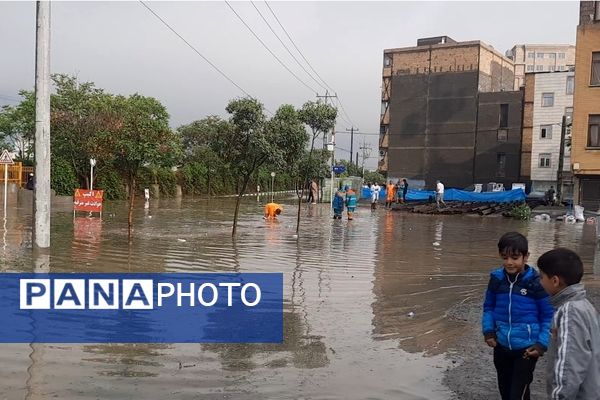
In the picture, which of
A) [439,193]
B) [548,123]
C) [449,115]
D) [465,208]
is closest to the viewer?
[465,208]

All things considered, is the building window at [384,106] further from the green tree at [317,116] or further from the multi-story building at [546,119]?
the green tree at [317,116]

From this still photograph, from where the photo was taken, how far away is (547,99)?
187 feet

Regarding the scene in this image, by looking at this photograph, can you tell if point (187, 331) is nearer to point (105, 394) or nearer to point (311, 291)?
point (105, 394)

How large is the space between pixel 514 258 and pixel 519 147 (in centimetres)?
5913

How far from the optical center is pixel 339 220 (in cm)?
2731

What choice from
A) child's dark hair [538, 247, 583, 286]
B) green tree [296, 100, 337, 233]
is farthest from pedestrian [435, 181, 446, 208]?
child's dark hair [538, 247, 583, 286]

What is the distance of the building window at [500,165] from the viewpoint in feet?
197

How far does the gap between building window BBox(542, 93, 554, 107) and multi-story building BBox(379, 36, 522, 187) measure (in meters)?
2.63

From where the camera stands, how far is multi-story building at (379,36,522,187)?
2363 inches

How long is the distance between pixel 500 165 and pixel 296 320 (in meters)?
56.3

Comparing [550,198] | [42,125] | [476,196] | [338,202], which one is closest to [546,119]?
[550,198]

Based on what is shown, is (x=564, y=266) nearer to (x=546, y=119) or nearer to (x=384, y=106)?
(x=546, y=119)

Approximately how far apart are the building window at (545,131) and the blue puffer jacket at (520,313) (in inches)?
2249

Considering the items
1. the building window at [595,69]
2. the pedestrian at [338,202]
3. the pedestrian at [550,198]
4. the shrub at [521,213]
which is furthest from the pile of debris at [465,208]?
the pedestrian at [550,198]
